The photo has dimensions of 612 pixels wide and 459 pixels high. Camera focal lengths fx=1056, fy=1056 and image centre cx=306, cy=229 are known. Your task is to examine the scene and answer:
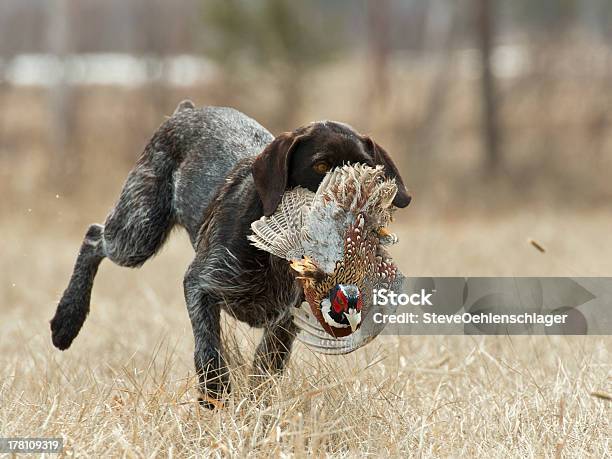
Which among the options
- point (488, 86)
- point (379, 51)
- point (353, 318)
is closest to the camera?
point (353, 318)

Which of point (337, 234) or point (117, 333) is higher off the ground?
point (337, 234)

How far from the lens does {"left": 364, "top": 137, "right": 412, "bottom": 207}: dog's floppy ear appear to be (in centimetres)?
407

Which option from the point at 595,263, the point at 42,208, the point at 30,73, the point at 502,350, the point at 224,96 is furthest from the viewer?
the point at 30,73

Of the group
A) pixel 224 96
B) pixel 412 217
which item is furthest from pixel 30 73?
pixel 412 217

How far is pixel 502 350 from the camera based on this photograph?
18.7ft

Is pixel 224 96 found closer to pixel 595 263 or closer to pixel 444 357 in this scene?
pixel 595 263

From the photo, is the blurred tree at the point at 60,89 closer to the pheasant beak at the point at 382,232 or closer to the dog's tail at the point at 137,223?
the dog's tail at the point at 137,223

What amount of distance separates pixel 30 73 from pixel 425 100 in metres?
10.9

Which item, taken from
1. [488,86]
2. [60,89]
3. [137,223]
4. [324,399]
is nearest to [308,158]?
[324,399]

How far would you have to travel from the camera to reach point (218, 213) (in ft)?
15.0

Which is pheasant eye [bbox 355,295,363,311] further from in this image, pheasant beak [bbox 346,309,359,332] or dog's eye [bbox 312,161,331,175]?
dog's eye [bbox 312,161,331,175]

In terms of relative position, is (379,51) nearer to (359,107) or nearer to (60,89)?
(359,107)

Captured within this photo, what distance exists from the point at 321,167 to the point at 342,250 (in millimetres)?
518

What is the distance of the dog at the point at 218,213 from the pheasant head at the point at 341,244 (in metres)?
0.32
